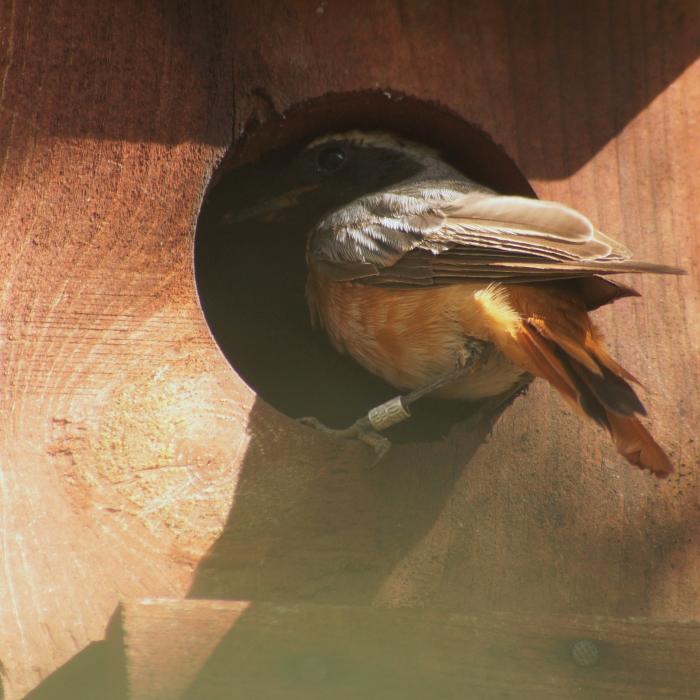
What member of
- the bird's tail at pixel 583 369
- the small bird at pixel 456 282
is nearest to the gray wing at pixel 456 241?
the small bird at pixel 456 282

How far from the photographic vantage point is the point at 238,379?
295 centimetres

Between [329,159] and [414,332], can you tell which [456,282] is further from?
[329,159]

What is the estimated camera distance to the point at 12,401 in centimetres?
272

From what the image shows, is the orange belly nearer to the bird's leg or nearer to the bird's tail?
the bird's leg

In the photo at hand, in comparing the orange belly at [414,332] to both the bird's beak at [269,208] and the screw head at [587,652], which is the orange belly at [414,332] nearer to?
the bird's beak at [269,208]

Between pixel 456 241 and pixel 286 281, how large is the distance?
1200mm

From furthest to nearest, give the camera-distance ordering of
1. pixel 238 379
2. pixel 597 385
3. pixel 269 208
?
1. pixel 269 208
2. pixel 238 379
3. pixel 597 385

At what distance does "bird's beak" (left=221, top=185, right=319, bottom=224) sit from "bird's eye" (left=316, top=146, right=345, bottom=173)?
8 centimetres

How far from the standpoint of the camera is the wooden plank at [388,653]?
2.27 meters

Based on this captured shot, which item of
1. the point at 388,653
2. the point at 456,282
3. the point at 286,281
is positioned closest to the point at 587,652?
the point at 388,653

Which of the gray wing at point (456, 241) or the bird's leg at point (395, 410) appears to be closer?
the gray wing at point (456, 241)

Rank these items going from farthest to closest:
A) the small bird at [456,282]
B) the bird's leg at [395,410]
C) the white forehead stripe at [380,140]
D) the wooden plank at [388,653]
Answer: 1. the white forehead stripe at [380,140]
2. the bird's leg at [395,410]
3. the small bird at [456,282]
4. the wooden plank at [388,653]

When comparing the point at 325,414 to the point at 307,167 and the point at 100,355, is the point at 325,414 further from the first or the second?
the point at 100,355

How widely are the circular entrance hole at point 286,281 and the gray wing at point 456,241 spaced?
0.91 ft
